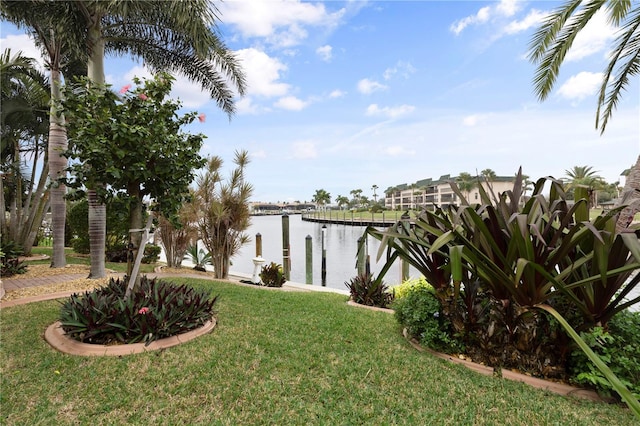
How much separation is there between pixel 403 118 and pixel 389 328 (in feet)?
31.2

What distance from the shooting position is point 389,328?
3.58 meters

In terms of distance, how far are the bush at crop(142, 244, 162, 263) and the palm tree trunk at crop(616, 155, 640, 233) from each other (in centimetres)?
994

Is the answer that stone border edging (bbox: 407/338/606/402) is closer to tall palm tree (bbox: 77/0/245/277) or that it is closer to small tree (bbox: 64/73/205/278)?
small tree (bbox: 64/73/205/278)

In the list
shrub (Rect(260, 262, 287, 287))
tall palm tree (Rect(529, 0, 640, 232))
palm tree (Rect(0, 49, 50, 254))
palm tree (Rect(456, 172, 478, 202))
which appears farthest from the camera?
palm tree (Rect(0, 49, 50, 254))

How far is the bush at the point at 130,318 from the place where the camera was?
2.97 metres

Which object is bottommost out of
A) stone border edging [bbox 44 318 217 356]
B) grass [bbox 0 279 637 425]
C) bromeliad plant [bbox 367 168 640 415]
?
grass [bbox 0 279 637 425]

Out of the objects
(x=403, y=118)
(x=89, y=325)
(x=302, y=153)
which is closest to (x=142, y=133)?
(x=89, y=325)

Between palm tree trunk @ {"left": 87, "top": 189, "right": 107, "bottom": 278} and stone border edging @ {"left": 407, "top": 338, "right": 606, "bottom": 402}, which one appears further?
palm tree trunk @ {"left": 87, "top": 189, "right": 107, "bottom": 278}

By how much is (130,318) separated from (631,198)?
4437mm

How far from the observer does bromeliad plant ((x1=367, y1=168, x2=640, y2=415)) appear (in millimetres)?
2238

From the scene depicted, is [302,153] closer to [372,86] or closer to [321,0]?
[372,86]

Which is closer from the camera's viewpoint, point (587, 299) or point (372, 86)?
point (587, 299)


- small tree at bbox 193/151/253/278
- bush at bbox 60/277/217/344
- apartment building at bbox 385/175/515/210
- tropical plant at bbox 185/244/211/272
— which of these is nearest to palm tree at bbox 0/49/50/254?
tropical plant at bbox 185/244/211/272

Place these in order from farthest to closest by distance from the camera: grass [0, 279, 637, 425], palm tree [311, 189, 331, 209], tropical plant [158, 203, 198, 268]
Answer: palm tree [311, 189, 331, 209] → tropical plant [158, 203, 198, 268] → grass [0, 279, 637, 425]
